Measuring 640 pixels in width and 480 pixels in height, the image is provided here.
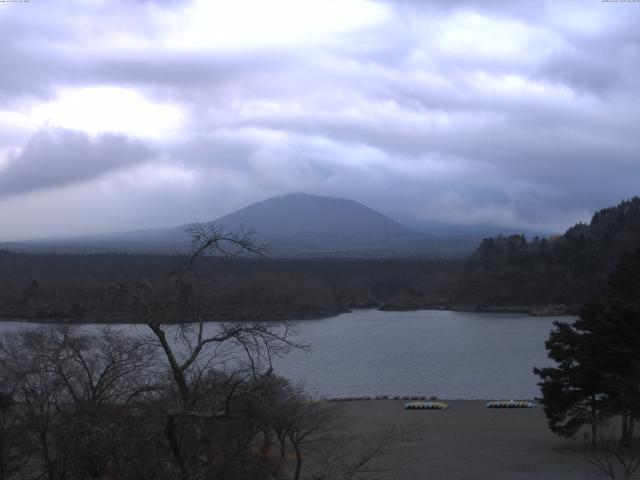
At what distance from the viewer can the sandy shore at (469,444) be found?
12.3 metres

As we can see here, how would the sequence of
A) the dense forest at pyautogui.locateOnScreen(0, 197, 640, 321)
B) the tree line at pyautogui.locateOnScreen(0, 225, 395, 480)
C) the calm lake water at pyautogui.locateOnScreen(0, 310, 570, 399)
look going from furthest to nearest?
the dense forest at pyautogui.locateOnScreen(0, 197, 640, 321), the calm lake water at pyautogui.locateOnScreen(0, 310, 570, 399), the tree line at pyautogui.locateOnScreen(0, 225, 395, 480)

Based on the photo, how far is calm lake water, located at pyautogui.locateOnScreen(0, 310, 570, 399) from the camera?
22953 mm

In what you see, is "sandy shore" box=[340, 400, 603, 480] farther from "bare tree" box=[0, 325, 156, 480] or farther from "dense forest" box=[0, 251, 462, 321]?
"dense forest" box=[0, 251, 462, 321]

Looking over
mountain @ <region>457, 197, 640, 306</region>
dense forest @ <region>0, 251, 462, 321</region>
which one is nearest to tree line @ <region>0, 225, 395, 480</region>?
dense forest @ <region>0, 251, 462, 321</region>

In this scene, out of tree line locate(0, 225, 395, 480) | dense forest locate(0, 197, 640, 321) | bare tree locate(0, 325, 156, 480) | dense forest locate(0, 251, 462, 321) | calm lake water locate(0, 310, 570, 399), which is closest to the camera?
tree line locate(0, 225, 395, 480)

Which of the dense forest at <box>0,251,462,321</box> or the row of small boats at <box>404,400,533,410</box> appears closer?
the row of small boats at <box>404,400,533,410</box>

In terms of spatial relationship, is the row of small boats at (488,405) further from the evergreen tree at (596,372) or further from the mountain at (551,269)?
the mountain at (551,269)

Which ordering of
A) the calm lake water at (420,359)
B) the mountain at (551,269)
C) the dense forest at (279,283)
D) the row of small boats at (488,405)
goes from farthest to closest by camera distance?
the mountain at (551,269)
the dense forest at (279,283)
the calm lake water at (420,359)
the row of small boats at (488,405)

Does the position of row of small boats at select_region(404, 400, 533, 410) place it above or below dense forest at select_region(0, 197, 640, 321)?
below

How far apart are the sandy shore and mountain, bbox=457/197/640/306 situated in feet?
120

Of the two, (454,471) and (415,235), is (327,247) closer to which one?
(415,235)

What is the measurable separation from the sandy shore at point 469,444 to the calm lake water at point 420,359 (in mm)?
2666

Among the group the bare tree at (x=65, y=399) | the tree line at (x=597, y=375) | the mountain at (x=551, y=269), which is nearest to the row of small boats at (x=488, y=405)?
the tree line at (x=597, y=375)

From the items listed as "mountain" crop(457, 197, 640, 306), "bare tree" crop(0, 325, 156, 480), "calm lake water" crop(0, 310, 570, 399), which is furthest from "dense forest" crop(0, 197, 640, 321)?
"bare tree" crop(0, 325, 156, 480)
